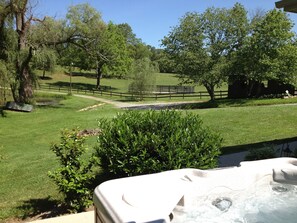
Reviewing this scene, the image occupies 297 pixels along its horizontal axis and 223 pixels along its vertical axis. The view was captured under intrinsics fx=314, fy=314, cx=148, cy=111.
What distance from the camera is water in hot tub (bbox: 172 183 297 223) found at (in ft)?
12.3

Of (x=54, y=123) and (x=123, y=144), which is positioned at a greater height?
(x=123, y=144)

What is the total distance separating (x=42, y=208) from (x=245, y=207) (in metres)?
2.91

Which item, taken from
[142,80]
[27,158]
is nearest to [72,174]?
[27,158]

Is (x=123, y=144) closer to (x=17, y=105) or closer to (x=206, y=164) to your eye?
(x=206, y=164)

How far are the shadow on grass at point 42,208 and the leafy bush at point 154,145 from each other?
36.0 inches

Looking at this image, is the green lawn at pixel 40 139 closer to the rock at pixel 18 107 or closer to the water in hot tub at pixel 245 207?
the rock at pixel 18 107

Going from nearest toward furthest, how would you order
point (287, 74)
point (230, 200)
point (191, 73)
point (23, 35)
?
point (230, 200) < point (23, 35) < point (287, 74) < point (191, 73)

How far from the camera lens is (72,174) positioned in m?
4.41

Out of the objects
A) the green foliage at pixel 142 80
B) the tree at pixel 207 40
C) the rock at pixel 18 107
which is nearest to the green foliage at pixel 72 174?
the rock at pixel 18 107

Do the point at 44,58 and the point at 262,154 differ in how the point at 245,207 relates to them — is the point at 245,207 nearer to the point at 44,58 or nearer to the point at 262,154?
the point at 262,154

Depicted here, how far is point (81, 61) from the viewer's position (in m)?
46.0

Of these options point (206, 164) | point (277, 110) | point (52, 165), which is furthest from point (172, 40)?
point (206, 164)

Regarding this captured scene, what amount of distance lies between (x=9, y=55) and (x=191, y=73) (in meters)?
12.9

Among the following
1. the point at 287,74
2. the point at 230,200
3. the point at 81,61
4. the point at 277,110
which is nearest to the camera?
the point at 230,200
